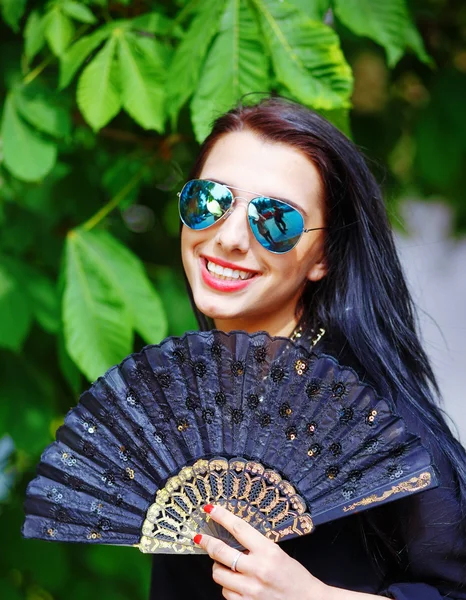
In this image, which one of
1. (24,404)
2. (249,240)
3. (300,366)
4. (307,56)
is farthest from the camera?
(24,404)

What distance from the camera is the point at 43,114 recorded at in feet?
7.48

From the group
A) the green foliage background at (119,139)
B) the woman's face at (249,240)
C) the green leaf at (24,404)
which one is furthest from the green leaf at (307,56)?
the green leaf at (24,404)

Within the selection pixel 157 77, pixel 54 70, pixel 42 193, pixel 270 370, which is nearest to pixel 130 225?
pixel 42 193

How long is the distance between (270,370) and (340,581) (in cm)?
39

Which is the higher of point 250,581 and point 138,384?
point 138,384

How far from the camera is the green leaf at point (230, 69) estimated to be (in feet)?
6.49

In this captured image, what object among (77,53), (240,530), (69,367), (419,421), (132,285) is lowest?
(240,530)

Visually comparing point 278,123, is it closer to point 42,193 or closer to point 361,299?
point 361,299

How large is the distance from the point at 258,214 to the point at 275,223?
35 mm

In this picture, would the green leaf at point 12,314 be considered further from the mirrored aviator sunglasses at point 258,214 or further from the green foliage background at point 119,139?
the mirrored aviator sunglasses at point 258,214

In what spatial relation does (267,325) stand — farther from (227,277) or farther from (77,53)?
(77,53)

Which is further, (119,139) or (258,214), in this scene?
(119,139)

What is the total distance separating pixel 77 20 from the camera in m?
2.30

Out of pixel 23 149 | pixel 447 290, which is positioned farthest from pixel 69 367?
pixel 447 290
